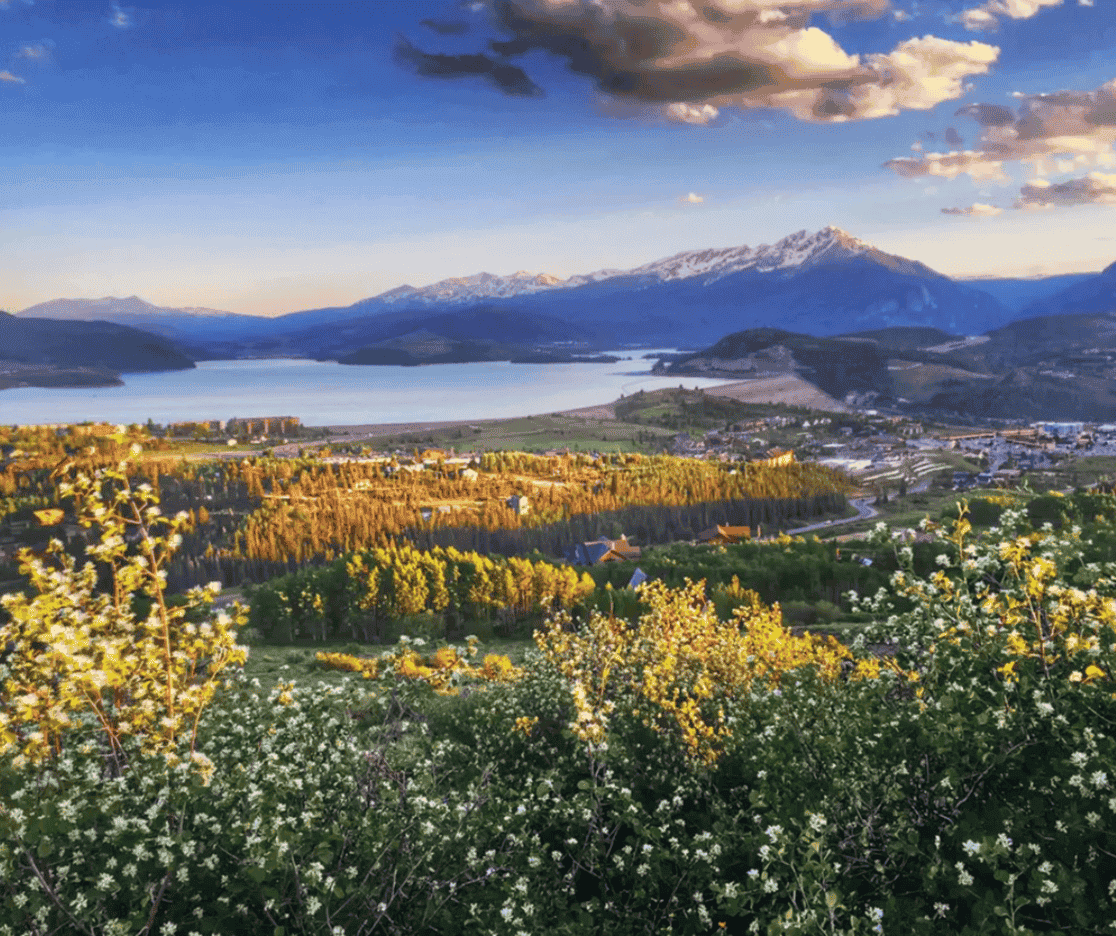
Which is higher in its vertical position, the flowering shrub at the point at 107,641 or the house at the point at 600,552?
the flowering shrub at the point at 107,641

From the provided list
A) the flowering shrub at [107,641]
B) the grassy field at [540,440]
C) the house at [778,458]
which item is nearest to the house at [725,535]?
the house at [778,458]

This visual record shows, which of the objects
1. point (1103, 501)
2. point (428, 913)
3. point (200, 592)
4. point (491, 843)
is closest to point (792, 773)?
point (491, 843)

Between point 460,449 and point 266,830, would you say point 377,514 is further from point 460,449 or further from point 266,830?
point 266,830

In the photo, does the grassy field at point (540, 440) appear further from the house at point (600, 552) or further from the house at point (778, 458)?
the house at point (600, 552)

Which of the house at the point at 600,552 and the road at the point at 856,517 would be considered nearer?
the house at the point at 600,552

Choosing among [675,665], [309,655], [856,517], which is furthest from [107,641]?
[856,517]

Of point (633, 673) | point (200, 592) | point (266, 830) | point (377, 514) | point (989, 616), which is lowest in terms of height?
point (377, 514)

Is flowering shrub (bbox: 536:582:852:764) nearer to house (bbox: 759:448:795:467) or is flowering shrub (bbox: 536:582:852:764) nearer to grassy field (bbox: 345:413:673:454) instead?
house (bbox: 759:448:795:467)

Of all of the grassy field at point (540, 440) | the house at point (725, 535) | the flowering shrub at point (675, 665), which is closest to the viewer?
the flowering shrub at point (675, 665)
